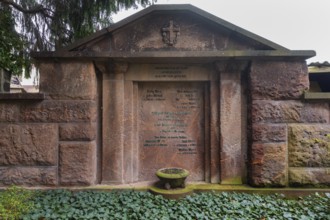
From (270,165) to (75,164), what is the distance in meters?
2.96

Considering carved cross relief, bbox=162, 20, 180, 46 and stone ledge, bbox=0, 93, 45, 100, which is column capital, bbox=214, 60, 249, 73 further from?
stone ledge, bbox=0, 93, 45, 100

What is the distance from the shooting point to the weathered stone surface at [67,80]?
137 inches

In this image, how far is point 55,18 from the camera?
4980 millimetres

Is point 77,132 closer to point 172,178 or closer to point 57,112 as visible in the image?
point 57,112

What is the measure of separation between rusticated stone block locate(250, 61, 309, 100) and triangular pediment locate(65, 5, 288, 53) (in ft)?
1.14

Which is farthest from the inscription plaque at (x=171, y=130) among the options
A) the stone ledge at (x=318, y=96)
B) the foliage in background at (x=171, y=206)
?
the stone ledge at (x=318, y=96)

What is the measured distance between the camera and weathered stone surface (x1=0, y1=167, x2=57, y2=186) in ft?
11.3

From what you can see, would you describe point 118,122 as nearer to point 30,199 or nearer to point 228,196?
point 30,199

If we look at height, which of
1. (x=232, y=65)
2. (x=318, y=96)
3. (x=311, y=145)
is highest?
(x=232, y=65)

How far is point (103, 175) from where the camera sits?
11.9 ft

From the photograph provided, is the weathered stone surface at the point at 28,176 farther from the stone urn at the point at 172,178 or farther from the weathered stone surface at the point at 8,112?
the stone urn at the point at 172,178

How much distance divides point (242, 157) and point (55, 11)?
15.9 ft

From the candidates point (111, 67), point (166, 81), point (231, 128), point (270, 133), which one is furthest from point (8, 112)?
point (270, 133)

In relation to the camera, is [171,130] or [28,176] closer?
[28,176]
